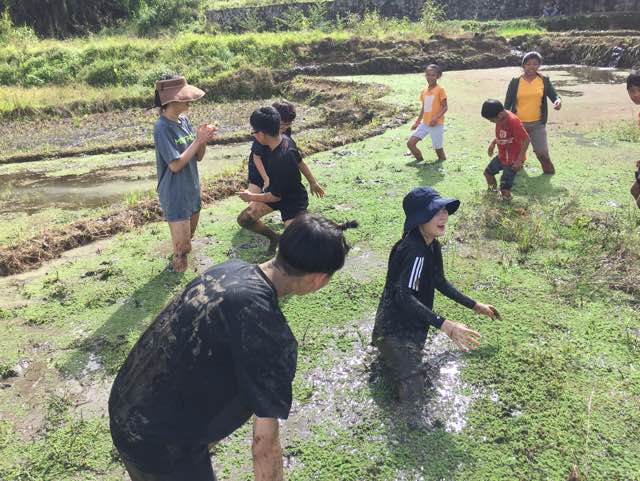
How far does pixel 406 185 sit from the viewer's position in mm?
7188

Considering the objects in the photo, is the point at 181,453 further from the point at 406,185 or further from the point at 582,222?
the point at 406,185

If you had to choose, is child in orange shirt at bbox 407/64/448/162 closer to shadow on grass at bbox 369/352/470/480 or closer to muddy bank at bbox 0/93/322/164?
muddy bank at bbox 0/93/322/164

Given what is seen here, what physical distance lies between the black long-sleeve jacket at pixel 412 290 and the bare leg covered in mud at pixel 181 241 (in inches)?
88.6

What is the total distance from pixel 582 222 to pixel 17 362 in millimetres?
5430

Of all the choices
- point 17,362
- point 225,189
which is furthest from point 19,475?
point 225,189

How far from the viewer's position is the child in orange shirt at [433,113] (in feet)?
25.4

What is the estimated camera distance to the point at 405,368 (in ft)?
10.8

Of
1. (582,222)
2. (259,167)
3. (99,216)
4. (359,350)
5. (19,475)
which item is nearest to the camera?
(19,475)

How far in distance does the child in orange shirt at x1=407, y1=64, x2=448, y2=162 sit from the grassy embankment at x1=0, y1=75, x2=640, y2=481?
118 cm

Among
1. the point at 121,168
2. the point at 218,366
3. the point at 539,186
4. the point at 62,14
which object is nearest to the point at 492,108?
the point at 539,186

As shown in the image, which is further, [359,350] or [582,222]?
[582,222]

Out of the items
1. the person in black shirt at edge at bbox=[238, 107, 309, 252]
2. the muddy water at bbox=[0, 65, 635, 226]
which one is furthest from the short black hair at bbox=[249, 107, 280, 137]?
the muddy water at bbox=[0, 65, 635, 226]

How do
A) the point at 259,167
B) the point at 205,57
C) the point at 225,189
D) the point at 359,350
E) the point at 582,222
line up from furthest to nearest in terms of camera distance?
the point at 205,57 → the point at 225,189 → the point at 582,222 → the point at 259,167 → the point at 359,350

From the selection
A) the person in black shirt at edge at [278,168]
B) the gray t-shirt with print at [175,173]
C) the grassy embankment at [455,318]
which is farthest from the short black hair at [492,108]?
the gray t-shirt with print at [175,173]
